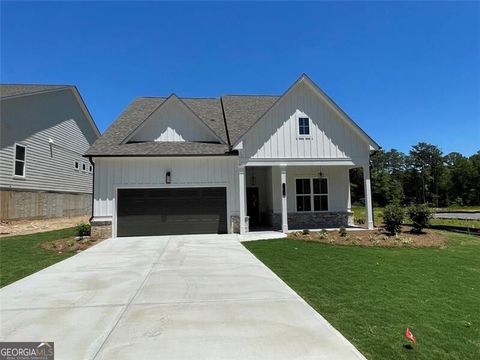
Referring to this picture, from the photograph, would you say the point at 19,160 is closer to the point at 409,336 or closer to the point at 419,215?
the point at 419,215

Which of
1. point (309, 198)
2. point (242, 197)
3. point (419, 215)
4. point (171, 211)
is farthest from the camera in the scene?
point (309, 198)

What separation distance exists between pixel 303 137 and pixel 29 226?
1527 centimetres

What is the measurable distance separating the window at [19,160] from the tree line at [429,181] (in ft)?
144

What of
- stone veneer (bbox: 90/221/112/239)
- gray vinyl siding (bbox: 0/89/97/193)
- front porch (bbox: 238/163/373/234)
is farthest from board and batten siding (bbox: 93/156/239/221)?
gray vinyl siding (bbox: 0/89/97/193)

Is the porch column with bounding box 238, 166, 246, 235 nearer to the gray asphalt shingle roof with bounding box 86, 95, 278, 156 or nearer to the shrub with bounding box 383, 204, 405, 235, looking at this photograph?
the gray asphalt shingle roof with bounding box 86, 95, 278, 156

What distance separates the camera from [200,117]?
18.5 m

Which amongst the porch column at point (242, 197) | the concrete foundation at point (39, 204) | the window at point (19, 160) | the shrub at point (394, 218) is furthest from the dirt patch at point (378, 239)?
the window at point (19, 160)

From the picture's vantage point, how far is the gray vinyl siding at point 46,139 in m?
17.9

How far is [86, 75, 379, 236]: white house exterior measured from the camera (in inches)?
577

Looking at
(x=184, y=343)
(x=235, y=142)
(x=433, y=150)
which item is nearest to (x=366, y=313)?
(x=184, y=343)

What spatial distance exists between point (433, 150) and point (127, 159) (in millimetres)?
76535

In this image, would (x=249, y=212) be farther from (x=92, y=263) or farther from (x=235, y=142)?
(x=92, y=263)

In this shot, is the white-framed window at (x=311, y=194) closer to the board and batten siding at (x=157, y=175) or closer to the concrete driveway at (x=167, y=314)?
the board and batten siding at (x=157, y=175)

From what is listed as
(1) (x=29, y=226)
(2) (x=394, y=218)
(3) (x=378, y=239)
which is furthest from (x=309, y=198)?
(1) (x=29, y=226)
